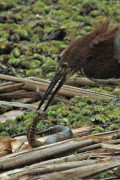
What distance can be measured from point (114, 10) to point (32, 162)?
7.68 metres

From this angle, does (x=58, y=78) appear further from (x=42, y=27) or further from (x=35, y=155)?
(x=42, y=27)

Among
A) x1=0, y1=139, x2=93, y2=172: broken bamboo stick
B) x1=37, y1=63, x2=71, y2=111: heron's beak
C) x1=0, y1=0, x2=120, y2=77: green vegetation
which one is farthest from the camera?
x1=0, y1=0, x2=120, y2=77: green vegetation

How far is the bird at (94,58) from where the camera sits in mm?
7594

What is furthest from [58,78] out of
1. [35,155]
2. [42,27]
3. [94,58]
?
[42,27]


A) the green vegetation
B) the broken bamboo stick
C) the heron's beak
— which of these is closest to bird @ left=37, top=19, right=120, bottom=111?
the heron's beak

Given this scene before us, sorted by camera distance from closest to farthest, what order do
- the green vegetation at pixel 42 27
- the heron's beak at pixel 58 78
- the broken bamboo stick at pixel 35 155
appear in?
the broken bamboo stick at pixel 35 155 < the heron's beak at pixel 58 78 < the green vegetation at pixel 42 27

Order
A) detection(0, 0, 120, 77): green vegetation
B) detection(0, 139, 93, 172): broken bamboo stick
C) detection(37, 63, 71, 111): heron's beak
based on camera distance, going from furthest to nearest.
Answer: detection(0, 0, 120, 77): green vegetation
detection(37, 63, 71, 111): heron's beak
detection(0, 139, 93, 172): broken bamboo stick

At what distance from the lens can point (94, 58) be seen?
7.86 m

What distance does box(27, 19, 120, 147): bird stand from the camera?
24.9ft

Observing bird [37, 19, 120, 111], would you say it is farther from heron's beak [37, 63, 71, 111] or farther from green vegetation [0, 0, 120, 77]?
green vegetation [0, 0, 120, 77]

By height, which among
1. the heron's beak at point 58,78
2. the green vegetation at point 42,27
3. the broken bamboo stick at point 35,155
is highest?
the broken bamboo stick at point 35,155

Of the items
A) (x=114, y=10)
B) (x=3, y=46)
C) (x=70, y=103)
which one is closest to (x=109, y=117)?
(x=70, y=103)

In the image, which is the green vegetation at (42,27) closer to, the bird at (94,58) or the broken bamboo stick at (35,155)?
the bird at (94,58)

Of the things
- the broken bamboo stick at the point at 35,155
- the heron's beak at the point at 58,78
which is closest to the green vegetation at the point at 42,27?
the heron's beak at the point at 58,78
